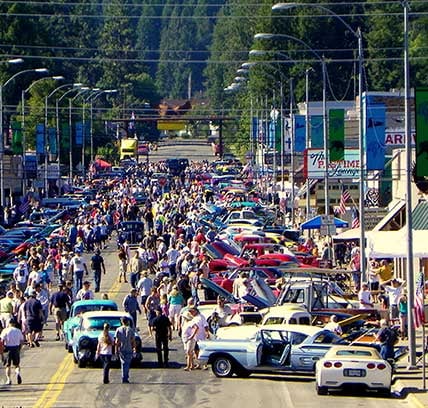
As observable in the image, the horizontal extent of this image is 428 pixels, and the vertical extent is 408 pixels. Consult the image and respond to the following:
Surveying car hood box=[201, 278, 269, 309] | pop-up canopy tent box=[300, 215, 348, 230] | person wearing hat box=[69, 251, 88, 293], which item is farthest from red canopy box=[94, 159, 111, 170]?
car hood box=[201, 278, 269, 309]

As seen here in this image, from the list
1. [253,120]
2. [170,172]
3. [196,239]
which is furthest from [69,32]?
[196,239]

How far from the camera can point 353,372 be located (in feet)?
93.5

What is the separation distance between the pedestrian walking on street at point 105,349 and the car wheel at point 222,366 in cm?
199

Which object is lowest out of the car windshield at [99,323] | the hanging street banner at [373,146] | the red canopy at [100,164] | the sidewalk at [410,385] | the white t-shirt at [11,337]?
the red canopy at [100,164]

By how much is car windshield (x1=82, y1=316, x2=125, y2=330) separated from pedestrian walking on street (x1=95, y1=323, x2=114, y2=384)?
184cm

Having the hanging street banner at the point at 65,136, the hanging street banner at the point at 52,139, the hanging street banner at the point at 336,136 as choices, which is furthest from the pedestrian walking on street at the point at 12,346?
the hanging street banner at the point at 65,136

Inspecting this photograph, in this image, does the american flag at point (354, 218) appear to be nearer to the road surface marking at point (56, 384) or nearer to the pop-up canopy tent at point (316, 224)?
the pop-up canopy tent at point (316, 224)

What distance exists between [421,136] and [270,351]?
5363mm

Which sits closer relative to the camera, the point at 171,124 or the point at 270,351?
the point at 270,351

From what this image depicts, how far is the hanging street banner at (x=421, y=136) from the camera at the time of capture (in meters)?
32.4

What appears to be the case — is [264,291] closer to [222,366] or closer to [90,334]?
[90,334]

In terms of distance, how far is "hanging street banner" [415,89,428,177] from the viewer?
32.4m

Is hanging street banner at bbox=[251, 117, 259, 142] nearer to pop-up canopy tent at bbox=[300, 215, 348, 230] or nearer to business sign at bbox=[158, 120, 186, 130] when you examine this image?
pop-up canopy tent at bbox=[300, 215, 348, 230]

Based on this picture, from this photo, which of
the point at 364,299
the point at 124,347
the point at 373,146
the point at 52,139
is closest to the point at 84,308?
the point at 124,347
